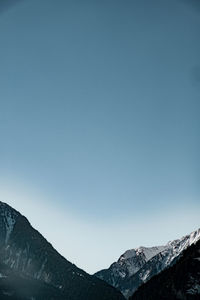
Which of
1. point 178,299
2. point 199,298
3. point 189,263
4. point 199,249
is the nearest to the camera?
point 199,298

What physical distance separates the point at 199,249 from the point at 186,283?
108ft

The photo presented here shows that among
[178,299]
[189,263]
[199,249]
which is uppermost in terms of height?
[199,249]

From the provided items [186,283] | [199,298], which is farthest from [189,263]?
[199,298]

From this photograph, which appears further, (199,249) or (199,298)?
(199,249)

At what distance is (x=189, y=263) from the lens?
18412 cm

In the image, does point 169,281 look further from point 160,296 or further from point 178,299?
point 178,299

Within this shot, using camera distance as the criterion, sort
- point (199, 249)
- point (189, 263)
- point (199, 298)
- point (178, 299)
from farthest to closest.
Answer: point (199, 249), point (189, 263), point (178, 299), point (199, 298)

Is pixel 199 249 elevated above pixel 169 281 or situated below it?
above

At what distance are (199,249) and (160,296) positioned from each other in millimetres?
33860

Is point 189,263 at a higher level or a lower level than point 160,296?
higher

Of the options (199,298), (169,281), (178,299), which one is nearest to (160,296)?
(169,281)

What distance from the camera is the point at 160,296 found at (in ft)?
617

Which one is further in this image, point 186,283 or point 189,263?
point 189,263

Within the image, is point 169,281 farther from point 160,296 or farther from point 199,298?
point 199,298
